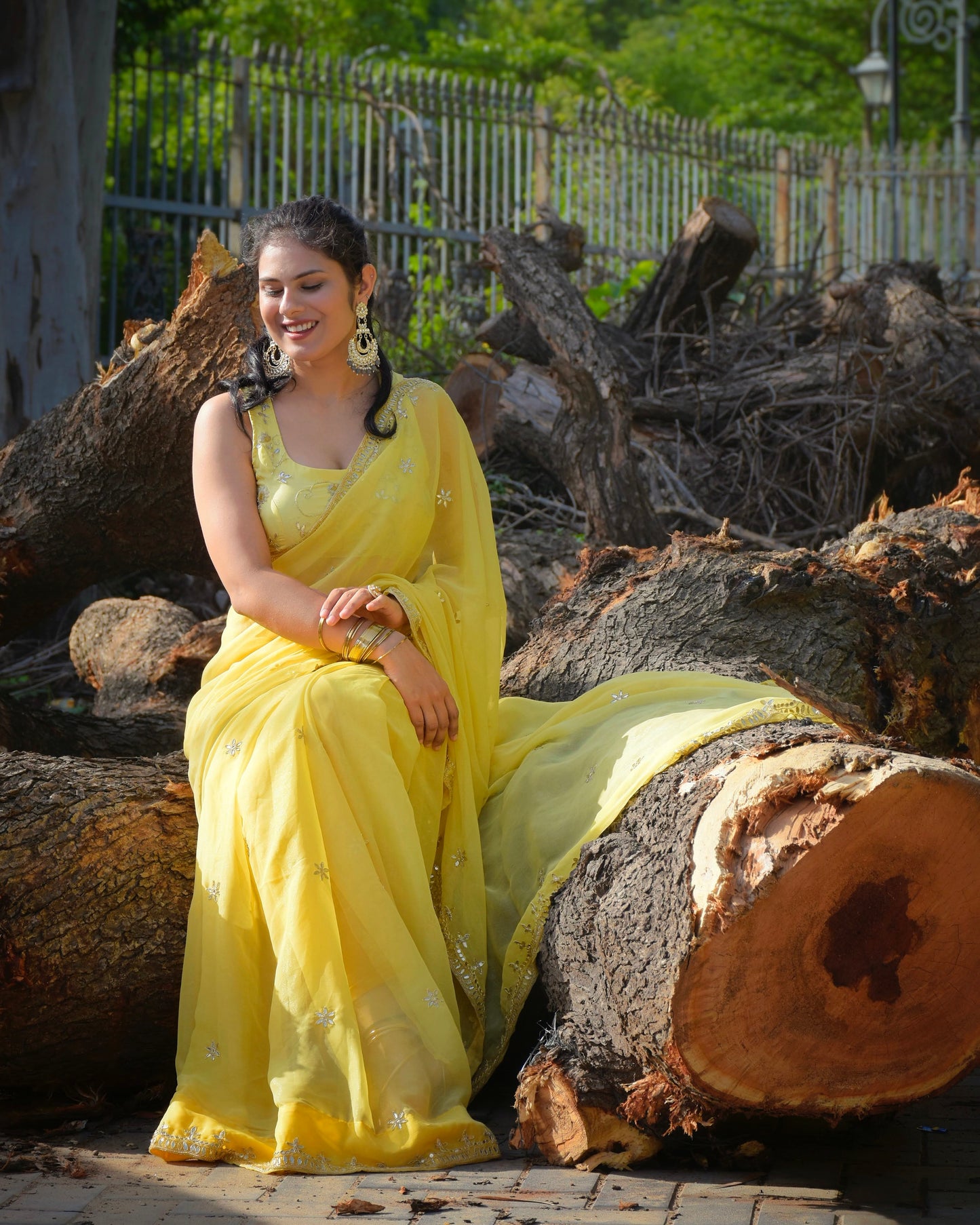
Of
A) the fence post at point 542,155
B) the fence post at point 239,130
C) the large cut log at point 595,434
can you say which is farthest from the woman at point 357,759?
the fence post at point 542,155

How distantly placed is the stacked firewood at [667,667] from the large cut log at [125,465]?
0.04ft

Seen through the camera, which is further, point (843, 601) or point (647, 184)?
point (647, 184)

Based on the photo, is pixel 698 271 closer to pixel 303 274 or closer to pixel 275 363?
pixel 275 363

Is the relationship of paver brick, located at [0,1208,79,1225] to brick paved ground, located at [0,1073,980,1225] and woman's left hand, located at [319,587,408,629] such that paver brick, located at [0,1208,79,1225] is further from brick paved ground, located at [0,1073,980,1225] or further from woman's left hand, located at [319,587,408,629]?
woman's left hand, located at [319,587,408,629]

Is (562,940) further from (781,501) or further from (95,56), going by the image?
(95,56)

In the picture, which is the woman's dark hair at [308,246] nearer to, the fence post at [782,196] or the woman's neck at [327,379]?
the woman's neck at [327,379]

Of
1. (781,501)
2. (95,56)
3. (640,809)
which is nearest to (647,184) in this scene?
(95,56)

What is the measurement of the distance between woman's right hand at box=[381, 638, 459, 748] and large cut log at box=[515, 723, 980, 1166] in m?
0.65

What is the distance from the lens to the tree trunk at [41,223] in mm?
7340

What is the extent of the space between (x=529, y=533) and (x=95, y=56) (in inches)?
173

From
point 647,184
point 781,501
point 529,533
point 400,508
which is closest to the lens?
point 400,508

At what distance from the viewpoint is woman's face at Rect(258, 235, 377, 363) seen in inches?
123

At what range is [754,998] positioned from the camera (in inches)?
89.3

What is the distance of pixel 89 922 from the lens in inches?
114
